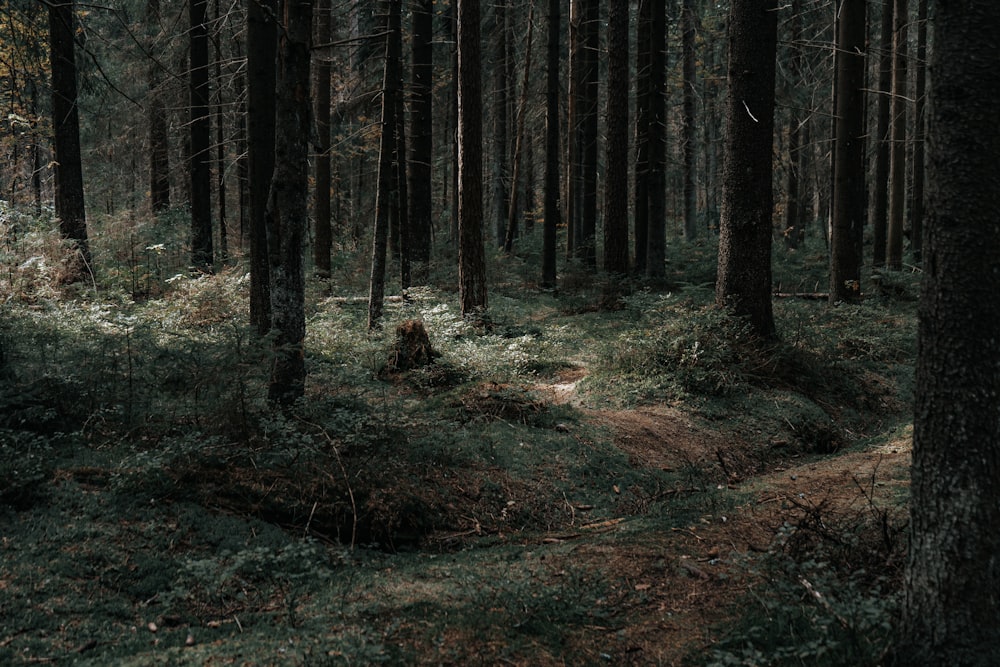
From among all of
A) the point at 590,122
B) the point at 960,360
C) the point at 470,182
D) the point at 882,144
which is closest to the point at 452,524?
the point at 960,360

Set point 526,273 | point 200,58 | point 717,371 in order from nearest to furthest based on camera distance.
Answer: point 717,371
point 200,58
point 526,273

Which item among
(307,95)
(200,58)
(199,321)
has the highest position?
(200,58)

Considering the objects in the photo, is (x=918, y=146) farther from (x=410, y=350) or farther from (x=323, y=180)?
(x=410, y=350)

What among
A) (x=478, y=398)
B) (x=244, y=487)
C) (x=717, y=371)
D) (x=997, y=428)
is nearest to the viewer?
(x=997, y=428)

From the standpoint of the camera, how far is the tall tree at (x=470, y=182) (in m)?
12.9

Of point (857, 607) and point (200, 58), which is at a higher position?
point (200, 58)

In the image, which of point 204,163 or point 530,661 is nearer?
point 530,661

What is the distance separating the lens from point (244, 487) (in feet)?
17.5

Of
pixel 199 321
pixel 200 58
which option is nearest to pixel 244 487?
pixel 199 321

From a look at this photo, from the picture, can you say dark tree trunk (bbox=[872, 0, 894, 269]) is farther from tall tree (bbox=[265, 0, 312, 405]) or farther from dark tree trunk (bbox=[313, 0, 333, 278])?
tall tree (bbox=[265, 0, 312, 405])

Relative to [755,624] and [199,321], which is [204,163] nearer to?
[199,321]

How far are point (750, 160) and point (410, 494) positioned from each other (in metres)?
6.83

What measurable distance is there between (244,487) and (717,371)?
19.5 feet

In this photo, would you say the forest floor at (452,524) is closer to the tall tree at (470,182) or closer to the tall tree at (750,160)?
the tall tree at (750,160)
